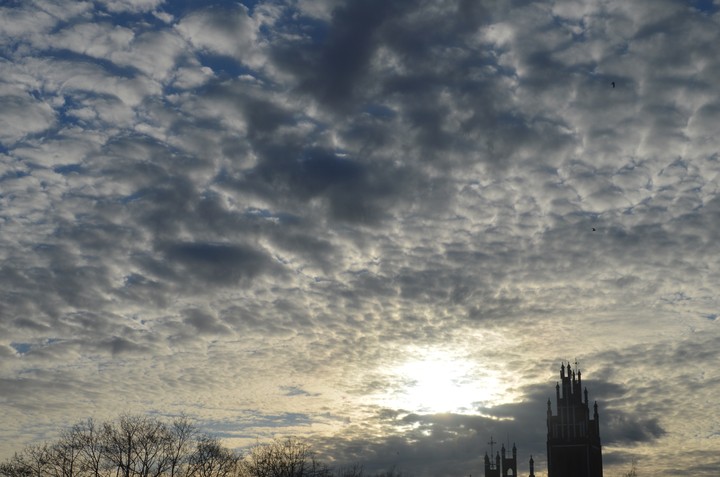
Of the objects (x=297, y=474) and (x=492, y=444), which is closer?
(x=297, y=474)

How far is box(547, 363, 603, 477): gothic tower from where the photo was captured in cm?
13462

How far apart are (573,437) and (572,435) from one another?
46 centimetres

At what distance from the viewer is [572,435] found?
13750cm

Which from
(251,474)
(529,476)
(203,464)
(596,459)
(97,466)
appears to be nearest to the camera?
(97,466)

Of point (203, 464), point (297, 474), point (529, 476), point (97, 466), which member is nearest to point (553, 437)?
point (529, 476)

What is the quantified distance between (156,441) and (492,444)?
290 ft

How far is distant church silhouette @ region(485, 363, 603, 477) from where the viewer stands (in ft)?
442

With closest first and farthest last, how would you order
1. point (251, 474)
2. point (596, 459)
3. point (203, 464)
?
point (203, 464)
point (251, 474)
point (596, 459)

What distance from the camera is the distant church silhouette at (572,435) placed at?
135m

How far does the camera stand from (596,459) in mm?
136500

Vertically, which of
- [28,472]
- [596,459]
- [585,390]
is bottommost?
→ [28,472]

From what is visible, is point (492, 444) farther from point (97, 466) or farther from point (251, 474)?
point (97, 466)

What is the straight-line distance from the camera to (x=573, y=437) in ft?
450

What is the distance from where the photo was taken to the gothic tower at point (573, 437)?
5300 inches
